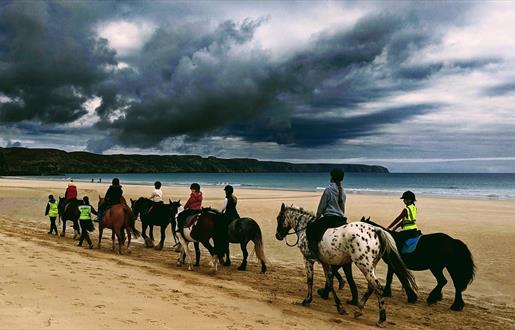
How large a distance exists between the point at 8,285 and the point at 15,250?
4250 millimetres

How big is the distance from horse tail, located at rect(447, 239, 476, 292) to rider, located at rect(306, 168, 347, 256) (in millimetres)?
2505

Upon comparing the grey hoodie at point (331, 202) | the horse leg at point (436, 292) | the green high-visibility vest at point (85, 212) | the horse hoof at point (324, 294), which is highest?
the grey hoodie at point (331, 202)

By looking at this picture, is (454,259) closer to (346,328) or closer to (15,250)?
(346,328)

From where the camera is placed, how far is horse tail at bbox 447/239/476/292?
8305 millimetres

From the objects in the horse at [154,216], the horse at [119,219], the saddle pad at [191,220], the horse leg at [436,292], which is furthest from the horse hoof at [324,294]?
the horse at [154,216]

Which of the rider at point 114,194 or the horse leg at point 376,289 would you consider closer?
the horse leg at point 376,289

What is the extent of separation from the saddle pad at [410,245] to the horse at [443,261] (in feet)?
0.20

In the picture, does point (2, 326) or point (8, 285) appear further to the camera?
point (8, 285)

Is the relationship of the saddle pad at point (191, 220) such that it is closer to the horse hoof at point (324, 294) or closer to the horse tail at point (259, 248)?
the horse tail at point (259, 248)

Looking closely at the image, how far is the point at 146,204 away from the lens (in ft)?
50.3

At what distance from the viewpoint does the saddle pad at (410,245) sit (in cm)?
888

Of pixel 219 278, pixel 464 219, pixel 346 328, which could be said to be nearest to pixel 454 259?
pixel 346 328

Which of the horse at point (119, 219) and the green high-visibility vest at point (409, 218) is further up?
the green high-visibility vest at point (409, 218)

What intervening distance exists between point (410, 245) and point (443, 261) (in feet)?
2.35
